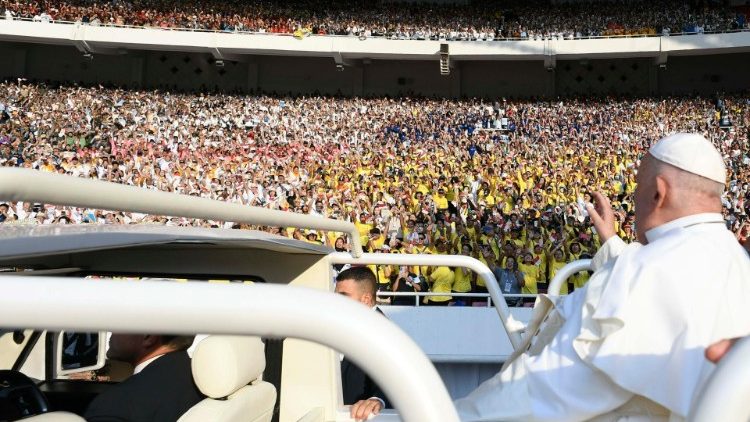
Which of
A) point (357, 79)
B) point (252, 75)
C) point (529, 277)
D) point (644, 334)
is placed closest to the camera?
point (644, 334)

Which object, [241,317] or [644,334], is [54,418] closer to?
[241,317]

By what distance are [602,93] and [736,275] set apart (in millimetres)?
28883

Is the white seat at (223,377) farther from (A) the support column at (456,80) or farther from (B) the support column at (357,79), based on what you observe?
(A) the support column at (456,80)

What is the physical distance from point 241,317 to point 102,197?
1.27ft

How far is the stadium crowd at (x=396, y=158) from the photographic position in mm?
10500

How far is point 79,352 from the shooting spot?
3.01 metres

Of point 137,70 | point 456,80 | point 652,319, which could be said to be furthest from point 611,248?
point 137,70

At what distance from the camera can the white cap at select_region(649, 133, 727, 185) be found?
1.43 meters

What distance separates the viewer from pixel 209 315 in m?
0.73

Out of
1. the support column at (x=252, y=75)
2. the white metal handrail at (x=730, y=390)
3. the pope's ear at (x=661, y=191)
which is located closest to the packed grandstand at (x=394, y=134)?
the support column at (x=252, y=75)

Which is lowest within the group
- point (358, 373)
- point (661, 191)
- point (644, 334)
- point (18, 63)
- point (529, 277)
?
point (529, 277)

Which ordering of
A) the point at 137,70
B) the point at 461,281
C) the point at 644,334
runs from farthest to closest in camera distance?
1. the point at 137,70
2. the point at 461,281
3. the point at 644,334

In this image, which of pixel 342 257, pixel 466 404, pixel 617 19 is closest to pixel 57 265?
pixel 342 257

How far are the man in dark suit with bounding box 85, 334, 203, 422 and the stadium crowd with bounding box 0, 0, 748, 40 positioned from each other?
26218 millimetres
